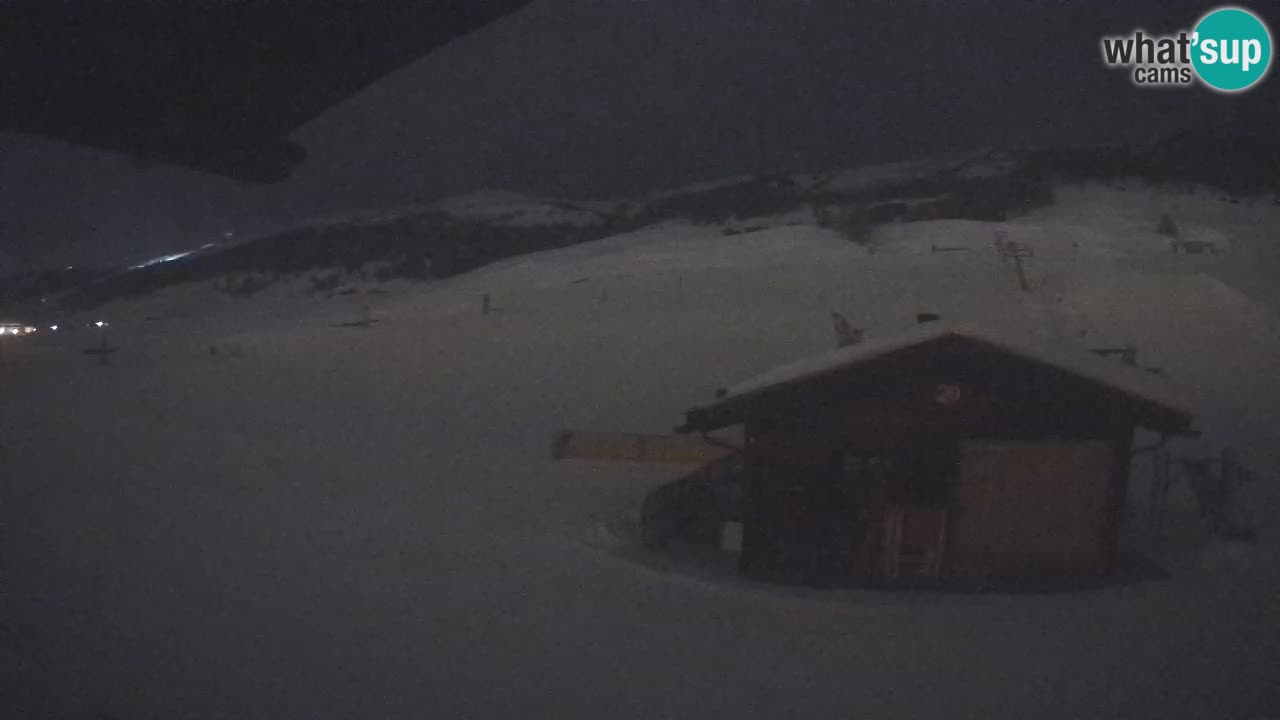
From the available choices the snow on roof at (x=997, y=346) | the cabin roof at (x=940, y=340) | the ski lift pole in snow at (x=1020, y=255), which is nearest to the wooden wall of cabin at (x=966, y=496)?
the cabin roof at (x=940, y=340)

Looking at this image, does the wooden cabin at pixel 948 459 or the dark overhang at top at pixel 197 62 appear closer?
the dark overhang at top at pixel 197 62

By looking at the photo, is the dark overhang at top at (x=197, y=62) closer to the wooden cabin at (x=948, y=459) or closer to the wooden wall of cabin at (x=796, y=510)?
the wooden cabin at (x=948, y=459)

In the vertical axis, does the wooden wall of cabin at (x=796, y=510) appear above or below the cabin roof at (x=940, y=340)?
below

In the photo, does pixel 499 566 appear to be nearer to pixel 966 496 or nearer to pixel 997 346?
pixel 966 496

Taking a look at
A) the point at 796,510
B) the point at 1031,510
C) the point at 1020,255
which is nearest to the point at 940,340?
the point at 1031,510

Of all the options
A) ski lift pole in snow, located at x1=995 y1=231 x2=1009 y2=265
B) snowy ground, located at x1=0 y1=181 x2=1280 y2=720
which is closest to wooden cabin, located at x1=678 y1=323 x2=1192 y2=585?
snowy ground, located at x1=0 y1=181 x2=1280 y2=720

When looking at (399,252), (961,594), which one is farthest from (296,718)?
(399,252)

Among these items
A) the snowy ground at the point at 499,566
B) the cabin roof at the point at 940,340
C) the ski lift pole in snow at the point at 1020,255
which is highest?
the ski lift pole in snow at the point at 1020,255
